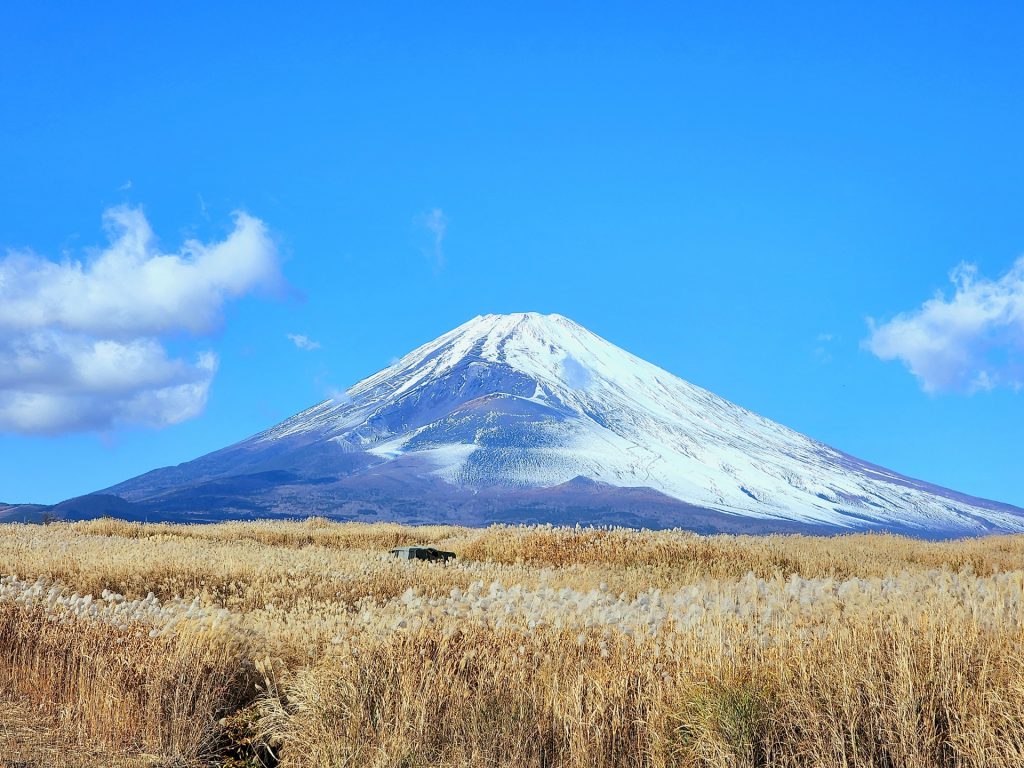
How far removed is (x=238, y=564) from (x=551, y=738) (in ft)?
36.0

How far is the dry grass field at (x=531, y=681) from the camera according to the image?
23.5 feet

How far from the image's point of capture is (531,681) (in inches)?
A: 320

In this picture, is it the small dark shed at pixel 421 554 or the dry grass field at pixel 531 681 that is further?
the small dark shed at pixel 421 554

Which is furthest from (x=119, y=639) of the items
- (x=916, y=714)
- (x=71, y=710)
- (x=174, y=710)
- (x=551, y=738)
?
(x=916, y=714)

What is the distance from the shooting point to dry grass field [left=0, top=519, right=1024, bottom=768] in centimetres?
715

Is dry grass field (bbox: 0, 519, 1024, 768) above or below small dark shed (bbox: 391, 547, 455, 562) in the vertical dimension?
below

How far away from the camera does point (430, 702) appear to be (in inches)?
304

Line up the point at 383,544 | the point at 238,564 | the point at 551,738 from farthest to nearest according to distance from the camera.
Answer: the point at 383,544 < the point at 238,564 < the point at 551,738

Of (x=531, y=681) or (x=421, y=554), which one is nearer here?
(x=531, y=681)

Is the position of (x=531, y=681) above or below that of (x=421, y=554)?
below

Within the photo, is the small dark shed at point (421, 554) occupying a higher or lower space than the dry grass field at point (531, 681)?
higher

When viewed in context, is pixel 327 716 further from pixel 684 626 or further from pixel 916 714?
pixel 916 714

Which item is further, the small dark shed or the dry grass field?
the small dark shed

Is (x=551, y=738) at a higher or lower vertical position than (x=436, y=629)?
lower
